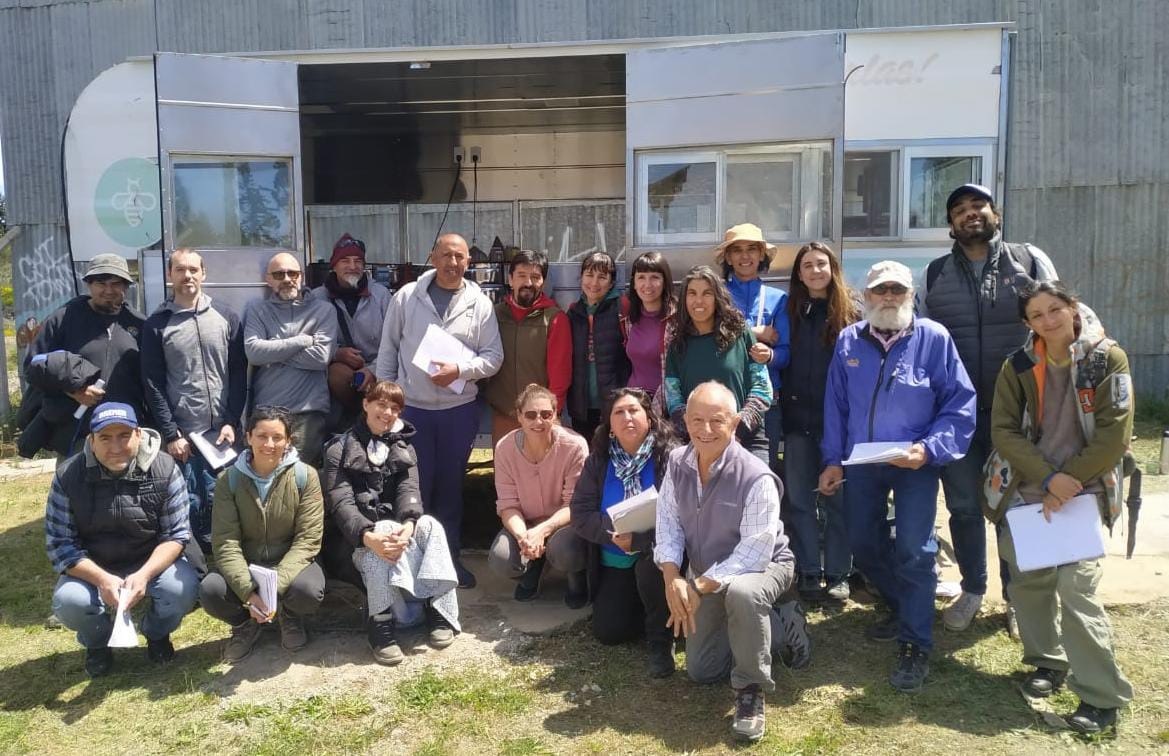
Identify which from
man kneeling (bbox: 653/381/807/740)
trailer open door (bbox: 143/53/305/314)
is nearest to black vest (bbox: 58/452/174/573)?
trailer open door (bbox: 143/53/305/314)

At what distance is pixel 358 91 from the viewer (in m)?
7.05

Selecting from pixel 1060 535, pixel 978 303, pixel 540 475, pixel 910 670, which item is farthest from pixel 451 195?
pixel 1060 535

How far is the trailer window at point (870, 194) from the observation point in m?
5.22

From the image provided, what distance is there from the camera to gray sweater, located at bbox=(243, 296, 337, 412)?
459 centimetres

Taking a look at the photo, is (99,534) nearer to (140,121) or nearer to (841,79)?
(140,121)

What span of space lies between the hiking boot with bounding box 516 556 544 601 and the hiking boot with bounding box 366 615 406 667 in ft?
2.67

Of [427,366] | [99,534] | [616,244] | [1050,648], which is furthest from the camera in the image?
[616,244]

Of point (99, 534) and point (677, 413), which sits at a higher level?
point (677, 413)

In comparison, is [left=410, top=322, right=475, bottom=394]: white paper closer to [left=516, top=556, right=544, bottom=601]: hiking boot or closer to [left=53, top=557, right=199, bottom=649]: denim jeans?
[left=516, top=556, right=544, bottom=601]: hiking boot

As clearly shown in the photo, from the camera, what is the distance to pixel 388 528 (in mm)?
4016

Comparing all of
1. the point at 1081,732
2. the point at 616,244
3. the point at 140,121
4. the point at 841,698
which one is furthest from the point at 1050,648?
the point at 616,244

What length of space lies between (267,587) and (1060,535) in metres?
3.30

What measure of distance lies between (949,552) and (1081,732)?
2106 mm

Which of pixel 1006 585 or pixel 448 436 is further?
pixel 448 436
